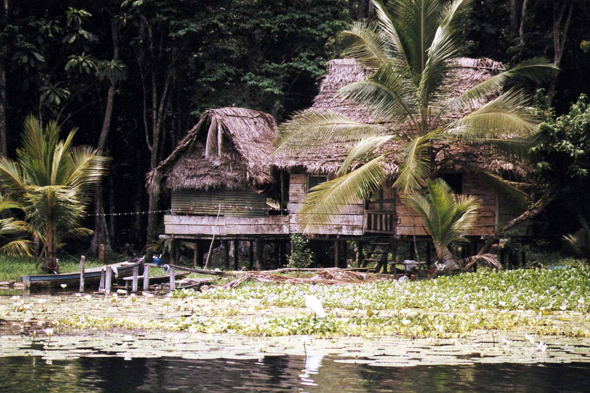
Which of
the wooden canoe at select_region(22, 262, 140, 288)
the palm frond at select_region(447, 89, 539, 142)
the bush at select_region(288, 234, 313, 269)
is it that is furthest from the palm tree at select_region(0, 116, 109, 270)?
the palm frond at select_region(447, 89, 539, 142)

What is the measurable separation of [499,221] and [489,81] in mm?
3388

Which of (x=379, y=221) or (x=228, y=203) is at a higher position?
(x=228, y=203)

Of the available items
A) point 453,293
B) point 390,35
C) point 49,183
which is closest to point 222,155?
point 49,183

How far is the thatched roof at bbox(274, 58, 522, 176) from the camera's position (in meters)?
17.5

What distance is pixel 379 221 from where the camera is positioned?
1856 centimetres

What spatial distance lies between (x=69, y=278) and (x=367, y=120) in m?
8.13

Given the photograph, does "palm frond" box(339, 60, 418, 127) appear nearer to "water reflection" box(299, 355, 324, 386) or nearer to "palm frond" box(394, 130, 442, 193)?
"palm frond" box(394, 130, 442, 193)

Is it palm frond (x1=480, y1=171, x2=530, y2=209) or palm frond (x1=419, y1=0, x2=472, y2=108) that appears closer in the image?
palm frond (x1=419, y1=0, x2=472, y2=108)

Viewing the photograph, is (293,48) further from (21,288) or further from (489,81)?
(21,288)

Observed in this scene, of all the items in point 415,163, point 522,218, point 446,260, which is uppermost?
point 415,163

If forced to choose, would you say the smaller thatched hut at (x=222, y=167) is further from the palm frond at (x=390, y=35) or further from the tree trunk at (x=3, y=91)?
the palm frond at (x=390, y=35)

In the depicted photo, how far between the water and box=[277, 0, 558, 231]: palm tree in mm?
8246

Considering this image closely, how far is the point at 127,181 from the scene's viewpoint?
26.6m

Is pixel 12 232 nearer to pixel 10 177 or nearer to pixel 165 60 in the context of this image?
pixel 10 177
